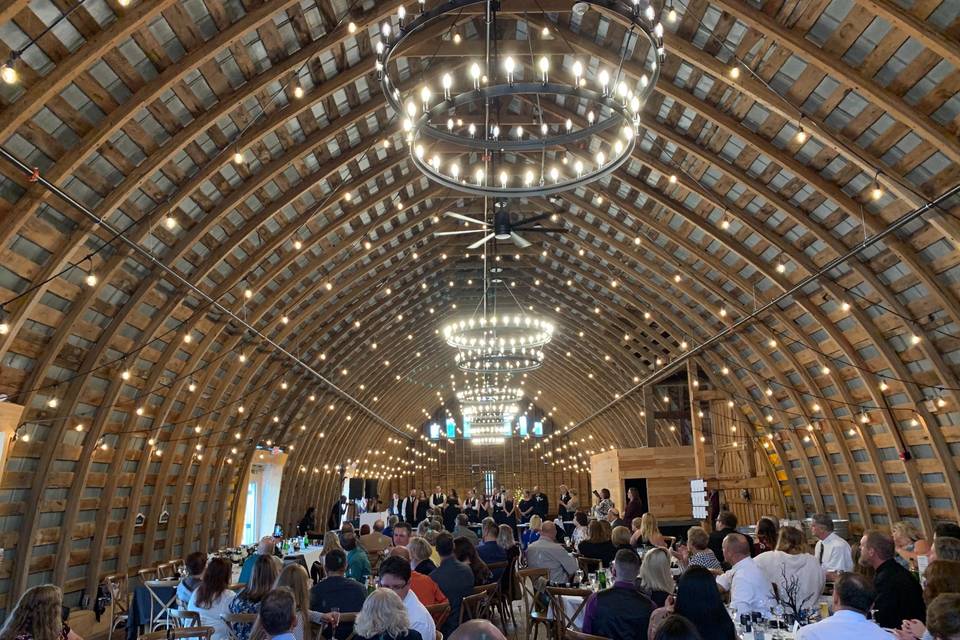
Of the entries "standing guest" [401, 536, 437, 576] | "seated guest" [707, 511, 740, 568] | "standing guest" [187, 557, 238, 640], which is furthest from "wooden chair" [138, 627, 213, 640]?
"seated guest" [707, 511, 740, 568]

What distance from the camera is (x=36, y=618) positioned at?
440cm

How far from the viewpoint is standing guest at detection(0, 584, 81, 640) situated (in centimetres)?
438

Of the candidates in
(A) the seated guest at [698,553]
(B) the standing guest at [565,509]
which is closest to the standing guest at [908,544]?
(A) the seated guest at [698,553]

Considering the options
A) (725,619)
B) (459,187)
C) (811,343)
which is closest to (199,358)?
(459,187)

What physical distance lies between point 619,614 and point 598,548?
521cm

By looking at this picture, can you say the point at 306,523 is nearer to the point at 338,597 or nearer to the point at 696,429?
the point at 696,429

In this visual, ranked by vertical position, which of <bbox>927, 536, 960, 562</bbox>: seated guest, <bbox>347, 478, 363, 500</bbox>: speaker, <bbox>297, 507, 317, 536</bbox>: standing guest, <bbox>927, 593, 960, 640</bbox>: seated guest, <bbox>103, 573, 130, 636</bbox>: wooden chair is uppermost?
<bbox>347, 478, 363, 500</bbox>: speaker

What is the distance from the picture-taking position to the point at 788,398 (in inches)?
722

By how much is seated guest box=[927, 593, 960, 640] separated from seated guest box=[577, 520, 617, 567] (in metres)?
6.68

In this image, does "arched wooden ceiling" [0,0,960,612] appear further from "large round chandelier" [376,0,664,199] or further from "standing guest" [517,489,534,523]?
"standing guest" [517,489,534,523]

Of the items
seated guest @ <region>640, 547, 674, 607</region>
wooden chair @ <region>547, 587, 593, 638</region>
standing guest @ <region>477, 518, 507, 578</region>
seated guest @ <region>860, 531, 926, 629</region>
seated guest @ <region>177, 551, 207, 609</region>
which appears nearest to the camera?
seated guest @ <region>860, 531, 926, 629</region>

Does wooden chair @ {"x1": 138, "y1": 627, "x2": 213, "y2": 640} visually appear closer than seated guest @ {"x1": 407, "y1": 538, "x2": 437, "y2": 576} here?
Yes

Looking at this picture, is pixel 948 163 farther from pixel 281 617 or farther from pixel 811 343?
pixel 281 617

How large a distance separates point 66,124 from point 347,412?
65.8 ft
